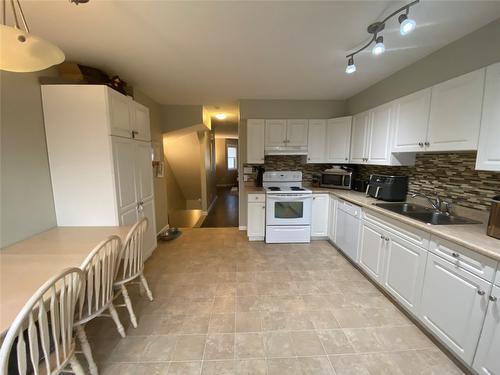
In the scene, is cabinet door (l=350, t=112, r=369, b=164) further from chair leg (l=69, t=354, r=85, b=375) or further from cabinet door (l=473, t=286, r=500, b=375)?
chair leg (l=69, t=354, r=85, b=375)

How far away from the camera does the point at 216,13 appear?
1477mm

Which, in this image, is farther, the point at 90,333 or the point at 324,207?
the point at 324,207

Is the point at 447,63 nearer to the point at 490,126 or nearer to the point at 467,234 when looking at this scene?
the point at 490,126

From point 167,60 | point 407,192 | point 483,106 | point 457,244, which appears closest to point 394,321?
point 457,244

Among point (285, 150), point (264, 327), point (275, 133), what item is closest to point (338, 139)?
point (285, 150)

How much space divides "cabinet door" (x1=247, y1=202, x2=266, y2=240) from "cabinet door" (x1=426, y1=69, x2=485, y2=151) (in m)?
2.32

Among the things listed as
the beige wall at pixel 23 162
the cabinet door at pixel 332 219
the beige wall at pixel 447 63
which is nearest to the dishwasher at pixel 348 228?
the cabinet door at pixel 332 219

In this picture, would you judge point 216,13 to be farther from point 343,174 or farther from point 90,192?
point 343,174

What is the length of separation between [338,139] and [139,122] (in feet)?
9.87

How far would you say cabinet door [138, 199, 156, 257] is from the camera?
8.87 ft

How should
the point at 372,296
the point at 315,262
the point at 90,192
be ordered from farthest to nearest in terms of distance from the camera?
the point at 315,262 < the point at 372,296 < the point at 90,192

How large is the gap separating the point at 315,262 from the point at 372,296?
31.8 inches

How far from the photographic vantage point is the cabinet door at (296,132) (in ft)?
12.1

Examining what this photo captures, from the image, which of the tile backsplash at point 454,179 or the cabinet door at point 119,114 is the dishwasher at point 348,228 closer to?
the tile backsplash at point 454,179
